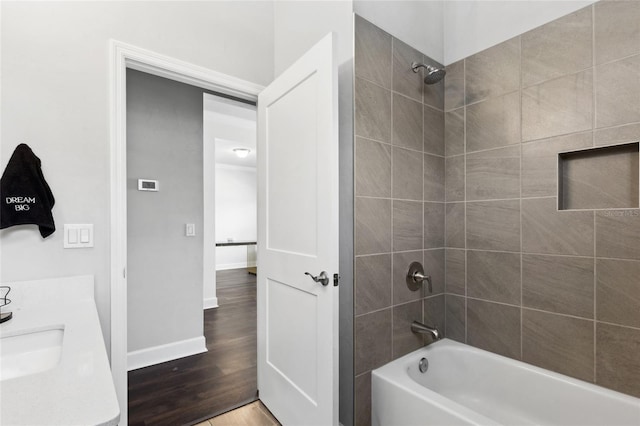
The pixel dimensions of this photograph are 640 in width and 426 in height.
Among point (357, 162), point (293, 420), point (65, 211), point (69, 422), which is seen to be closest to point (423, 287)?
point (357, 162)

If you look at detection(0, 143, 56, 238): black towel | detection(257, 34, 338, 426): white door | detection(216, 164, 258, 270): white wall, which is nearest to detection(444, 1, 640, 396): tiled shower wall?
detection(257, 34, 338, 426): white door

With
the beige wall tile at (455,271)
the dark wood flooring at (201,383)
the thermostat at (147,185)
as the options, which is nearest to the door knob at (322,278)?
the beige wall tile at (455,271)

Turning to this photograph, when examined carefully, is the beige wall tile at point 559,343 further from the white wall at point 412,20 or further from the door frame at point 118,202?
the door frame at point 118,202

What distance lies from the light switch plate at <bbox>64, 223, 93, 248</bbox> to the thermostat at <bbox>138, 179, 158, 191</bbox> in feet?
3.73

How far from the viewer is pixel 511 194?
177 cm

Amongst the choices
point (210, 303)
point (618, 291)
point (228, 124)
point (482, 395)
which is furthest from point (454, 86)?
point (210, 303)

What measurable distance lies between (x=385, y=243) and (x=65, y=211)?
5.11 feet

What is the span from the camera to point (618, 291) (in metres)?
1.43

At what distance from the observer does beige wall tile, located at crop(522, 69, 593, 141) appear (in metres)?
1.52

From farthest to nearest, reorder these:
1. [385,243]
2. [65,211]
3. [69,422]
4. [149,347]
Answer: [149,347], [385,243], [65,211], [69,422]

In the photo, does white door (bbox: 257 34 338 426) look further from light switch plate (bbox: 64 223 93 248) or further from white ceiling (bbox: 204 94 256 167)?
white ceiling (bbox: 204 94 256 167)

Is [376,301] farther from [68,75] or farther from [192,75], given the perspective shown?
[68,75]

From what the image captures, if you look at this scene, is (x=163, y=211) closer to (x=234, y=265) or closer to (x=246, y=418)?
(x=246, y=418)

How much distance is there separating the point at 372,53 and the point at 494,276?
1462 millimetres
